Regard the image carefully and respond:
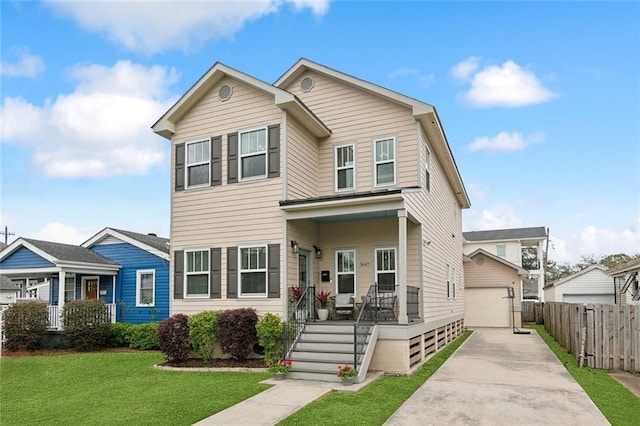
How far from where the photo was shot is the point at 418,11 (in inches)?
602

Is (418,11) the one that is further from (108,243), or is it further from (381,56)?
(108,243)

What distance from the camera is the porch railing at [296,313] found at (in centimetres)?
1145

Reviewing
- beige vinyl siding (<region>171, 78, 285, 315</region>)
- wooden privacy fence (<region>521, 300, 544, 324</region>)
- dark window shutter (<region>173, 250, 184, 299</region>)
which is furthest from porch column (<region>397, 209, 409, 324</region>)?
wooden privacy fence (<region>521, 300, 544, 324</region>)

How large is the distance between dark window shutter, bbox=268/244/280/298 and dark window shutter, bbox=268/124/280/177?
199 centimetres

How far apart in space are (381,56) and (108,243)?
1382cm

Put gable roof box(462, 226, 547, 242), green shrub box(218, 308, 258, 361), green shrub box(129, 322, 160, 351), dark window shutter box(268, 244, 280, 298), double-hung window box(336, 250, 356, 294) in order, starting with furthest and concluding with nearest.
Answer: gable roof box(462, 226, 547, 242) < green shrub box(129, 322, 160, 351) < double-hung window box(336, 250, 356, 294) < dark window shutter box(268, 244, 280, 298) < green shrub box(218, 308, 258, 361)

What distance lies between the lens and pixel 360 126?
14555mm

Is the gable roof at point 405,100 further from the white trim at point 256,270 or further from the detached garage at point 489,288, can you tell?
the detached garage at point 489,288

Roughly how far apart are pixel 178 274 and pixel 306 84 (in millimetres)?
7089

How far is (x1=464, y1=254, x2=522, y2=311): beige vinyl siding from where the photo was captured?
26.4 meters

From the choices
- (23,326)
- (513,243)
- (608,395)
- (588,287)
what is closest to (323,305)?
(608,395)

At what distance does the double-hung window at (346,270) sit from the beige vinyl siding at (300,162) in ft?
6.68

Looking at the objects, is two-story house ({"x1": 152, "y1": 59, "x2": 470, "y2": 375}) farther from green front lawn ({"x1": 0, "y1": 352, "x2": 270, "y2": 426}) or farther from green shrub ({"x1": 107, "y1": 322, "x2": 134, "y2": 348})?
green shrub ({"x1": 107, "y1": 322, "x2": 134, "y2": 348})

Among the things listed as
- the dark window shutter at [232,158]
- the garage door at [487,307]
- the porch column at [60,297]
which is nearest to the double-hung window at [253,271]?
the dark window shutter at [232,158]
